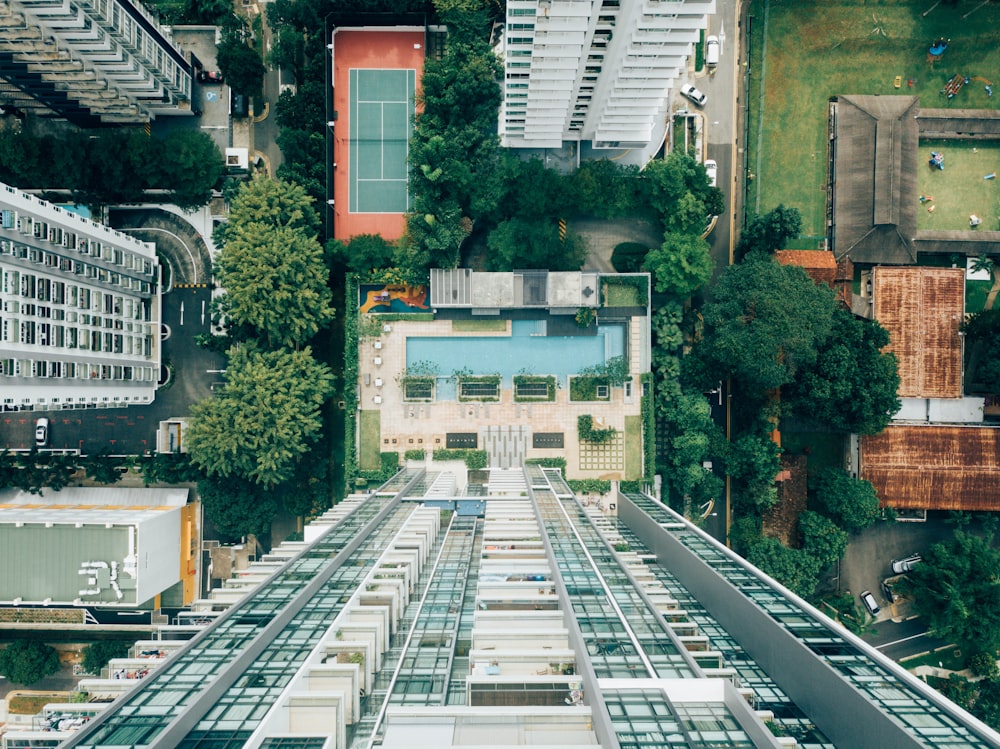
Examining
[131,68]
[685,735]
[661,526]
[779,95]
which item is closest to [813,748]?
[685,735]

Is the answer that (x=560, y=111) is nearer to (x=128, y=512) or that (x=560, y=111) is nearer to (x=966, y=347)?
(x=966, y=347)

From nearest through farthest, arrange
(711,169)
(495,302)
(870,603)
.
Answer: (495,302) < (711,169) < (870,603)

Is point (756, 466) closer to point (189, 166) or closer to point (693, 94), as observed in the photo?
point (693, 94)

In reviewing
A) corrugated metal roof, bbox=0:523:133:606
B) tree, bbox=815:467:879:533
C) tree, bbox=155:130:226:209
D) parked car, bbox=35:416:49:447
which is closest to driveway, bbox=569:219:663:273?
tree, bbox=815:467:879:533

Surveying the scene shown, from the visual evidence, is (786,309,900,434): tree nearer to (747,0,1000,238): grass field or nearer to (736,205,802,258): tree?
(736,205,802,258): tree

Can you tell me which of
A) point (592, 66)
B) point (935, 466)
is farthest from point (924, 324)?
point (592, 66)

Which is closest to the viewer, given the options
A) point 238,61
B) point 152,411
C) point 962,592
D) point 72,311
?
point 72,311
